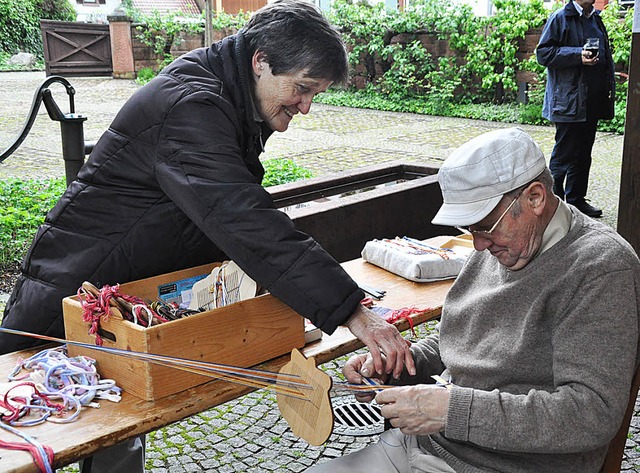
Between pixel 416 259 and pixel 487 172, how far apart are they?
1.06 metres

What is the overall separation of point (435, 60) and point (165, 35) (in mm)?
8433

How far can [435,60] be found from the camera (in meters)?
15.0

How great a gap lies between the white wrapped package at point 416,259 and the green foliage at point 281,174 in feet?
13.4

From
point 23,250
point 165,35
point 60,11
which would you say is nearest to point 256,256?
point 23,250

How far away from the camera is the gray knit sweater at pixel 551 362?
1771 mm

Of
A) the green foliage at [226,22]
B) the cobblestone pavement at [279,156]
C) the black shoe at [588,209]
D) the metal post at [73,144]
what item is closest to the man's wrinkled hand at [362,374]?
the cobblestone pavement at [279,156]

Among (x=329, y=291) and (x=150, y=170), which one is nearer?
(x=329, y=291)

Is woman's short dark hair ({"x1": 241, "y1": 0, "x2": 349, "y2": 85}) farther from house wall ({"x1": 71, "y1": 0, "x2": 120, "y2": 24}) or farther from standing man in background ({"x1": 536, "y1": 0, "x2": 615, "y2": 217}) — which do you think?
house wall ({"x1": 71, "y1": 0, "x2": 120, "y2": 24})

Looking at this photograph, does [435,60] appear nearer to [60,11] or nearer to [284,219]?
[284,219]

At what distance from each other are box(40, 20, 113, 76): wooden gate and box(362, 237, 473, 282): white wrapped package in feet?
64.4

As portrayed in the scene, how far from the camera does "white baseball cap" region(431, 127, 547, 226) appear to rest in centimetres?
188

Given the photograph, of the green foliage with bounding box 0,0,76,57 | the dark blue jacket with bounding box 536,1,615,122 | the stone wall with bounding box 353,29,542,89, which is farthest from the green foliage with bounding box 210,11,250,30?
the dark blue jacket with bounding box 536,1,615,122

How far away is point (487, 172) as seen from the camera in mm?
1888

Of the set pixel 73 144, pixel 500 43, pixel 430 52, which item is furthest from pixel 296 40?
pixel 430 52
